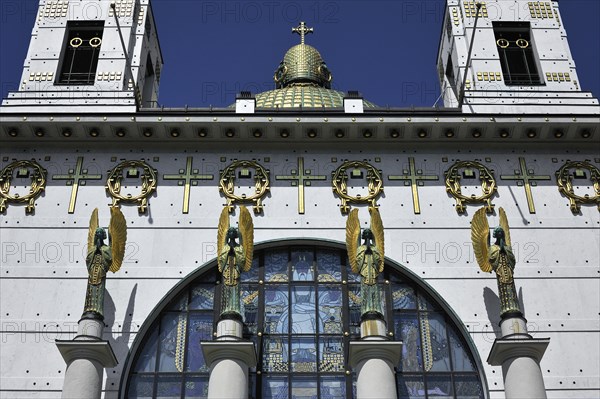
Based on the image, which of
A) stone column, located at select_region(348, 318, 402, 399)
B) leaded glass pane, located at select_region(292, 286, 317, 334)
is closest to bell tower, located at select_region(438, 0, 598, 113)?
leaded glass pane, located at select_region(292, 286, 317, 334)

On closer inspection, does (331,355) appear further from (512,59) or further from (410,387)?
(512,59)

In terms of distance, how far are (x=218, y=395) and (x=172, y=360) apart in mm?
2394

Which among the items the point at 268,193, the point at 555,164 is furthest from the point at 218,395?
the point at 555,164

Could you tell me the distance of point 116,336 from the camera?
19.3 metres

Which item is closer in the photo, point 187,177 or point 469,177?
point 187,177

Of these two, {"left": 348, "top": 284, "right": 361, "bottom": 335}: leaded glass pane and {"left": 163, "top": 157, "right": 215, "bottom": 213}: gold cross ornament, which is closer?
{"left": 348, "top": 284, "right": 361, "bottom": 335}: leaded glass pane

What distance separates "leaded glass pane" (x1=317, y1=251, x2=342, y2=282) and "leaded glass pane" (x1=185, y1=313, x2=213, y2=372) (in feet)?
8.78

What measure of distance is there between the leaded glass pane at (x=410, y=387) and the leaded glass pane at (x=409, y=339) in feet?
0.70

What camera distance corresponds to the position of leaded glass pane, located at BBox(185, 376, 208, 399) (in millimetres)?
18766

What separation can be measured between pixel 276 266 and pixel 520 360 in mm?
5866

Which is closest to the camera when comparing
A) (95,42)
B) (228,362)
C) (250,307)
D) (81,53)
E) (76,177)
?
(228,362)

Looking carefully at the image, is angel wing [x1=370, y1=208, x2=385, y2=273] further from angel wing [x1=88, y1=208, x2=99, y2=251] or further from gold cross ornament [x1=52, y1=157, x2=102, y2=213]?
gold cross ornament [x1=52, y1=157, x2=102, y2=213]

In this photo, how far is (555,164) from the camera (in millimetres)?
22016

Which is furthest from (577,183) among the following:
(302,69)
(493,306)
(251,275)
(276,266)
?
(302,69)
